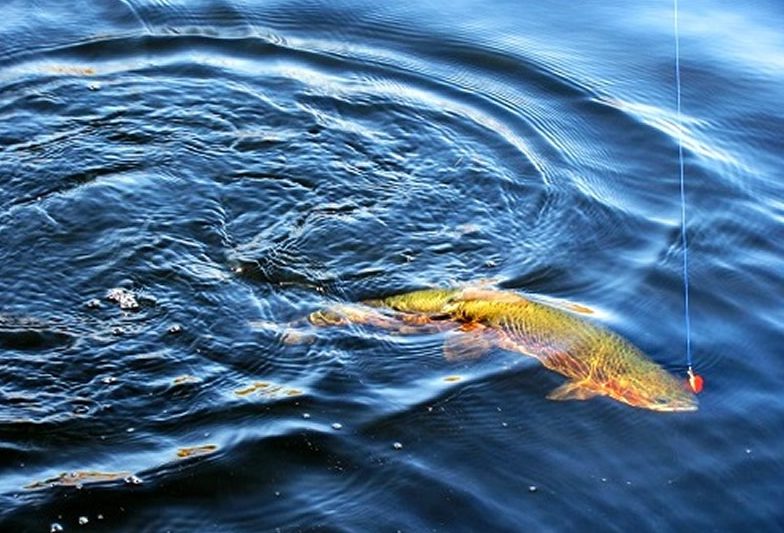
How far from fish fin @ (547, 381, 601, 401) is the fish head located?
0.07m

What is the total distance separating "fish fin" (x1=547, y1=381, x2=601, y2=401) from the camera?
5.37 metres

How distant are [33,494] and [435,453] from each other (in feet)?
4.89

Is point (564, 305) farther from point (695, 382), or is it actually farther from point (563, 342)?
point (695, 382)

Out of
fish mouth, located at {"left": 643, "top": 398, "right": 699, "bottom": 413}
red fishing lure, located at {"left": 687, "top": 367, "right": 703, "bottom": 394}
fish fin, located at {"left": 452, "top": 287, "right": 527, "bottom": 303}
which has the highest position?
fish fin, located at {"left": 452, "top": 287, "right": 527, "bottom": 303}

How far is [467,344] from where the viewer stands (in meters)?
5.61

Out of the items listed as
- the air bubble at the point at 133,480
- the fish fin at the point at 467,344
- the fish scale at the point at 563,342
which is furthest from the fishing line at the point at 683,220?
the air bubble at the point at 133,480

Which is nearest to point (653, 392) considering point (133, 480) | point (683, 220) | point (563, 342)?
point (563, 342)

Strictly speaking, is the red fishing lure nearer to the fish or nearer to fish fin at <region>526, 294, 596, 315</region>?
the fish

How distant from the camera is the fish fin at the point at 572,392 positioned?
5.37 m

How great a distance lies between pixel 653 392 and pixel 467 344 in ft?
2.68

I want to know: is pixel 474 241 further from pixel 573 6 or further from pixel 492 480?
pixel 573 6

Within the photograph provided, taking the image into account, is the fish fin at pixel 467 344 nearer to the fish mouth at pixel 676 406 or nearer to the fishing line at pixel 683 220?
the fish mouth at pixel 676 406

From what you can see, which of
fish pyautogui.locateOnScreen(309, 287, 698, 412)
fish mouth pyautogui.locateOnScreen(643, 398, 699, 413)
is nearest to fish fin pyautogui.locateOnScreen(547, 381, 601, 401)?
fish pyautogui.locateOnScreen(309, 287, 698, 412)

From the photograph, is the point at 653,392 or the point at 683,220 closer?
the point at 653,392
